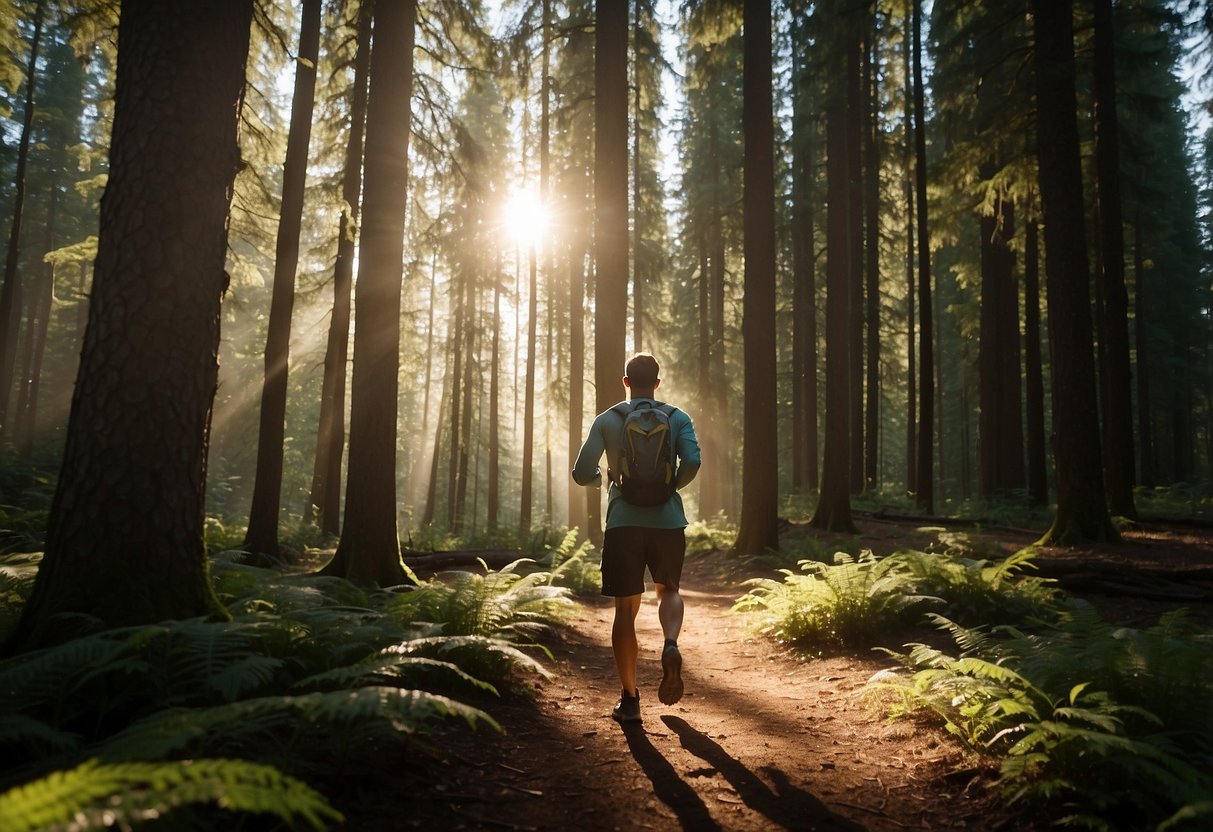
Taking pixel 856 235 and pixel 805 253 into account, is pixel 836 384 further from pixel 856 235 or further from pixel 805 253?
pixel 805 253

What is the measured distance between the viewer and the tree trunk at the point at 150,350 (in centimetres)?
368

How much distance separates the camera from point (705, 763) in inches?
148

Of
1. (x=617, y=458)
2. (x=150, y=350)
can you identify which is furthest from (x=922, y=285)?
(x=150, y=350)

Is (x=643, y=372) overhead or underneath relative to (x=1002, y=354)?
underneath

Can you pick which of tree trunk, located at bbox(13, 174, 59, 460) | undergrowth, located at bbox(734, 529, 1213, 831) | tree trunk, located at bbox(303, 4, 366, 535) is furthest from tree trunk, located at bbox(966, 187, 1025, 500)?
tree trunk, located at bbox(13, 174, 59, 460)

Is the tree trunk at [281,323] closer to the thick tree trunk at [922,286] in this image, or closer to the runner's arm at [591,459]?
the runner's arm at [591,459]

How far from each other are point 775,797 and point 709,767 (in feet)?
1.52

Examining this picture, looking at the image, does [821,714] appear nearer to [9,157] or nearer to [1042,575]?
[1042,575]

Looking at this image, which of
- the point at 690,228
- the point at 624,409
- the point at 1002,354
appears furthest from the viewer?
the point at 690,228

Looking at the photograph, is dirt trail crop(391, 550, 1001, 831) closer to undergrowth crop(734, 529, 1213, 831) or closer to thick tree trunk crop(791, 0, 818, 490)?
undergrowth crop(734, 529, 1213, 831)

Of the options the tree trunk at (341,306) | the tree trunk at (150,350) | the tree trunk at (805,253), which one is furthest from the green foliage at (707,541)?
the tree trunk at (150,350)

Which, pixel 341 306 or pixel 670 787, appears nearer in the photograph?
pixel 670 787

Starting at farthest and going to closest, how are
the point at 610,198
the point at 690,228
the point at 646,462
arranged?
the point at 690,228 < the point at 610,198 < the point at 646,462

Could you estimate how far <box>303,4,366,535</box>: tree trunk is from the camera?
13.1m
